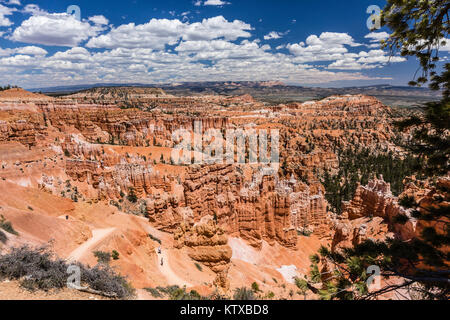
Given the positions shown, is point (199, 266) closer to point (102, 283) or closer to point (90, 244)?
point (90, 244)

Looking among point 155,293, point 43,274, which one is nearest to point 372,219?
point 155,293

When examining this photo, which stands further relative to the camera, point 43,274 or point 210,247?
point 210,247

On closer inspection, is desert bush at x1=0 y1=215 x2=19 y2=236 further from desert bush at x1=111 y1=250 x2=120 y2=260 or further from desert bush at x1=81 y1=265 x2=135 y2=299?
desert bush at x1=81 y1=265 x2=135 y2=299

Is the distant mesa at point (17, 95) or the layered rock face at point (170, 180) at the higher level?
the distant mesa at point (17, 95)

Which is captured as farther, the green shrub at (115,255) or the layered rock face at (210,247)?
the layered rock face at (210,247)

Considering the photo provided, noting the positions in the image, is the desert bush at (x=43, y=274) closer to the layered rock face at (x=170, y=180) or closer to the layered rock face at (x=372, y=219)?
the layered rock face at (x=170, y=180)

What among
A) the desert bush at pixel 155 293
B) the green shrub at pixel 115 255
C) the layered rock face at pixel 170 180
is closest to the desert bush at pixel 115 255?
the green shrub at pixel 115 255

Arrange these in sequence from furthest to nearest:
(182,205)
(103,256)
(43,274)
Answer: (182,205) < (103,256) < (43,274)
